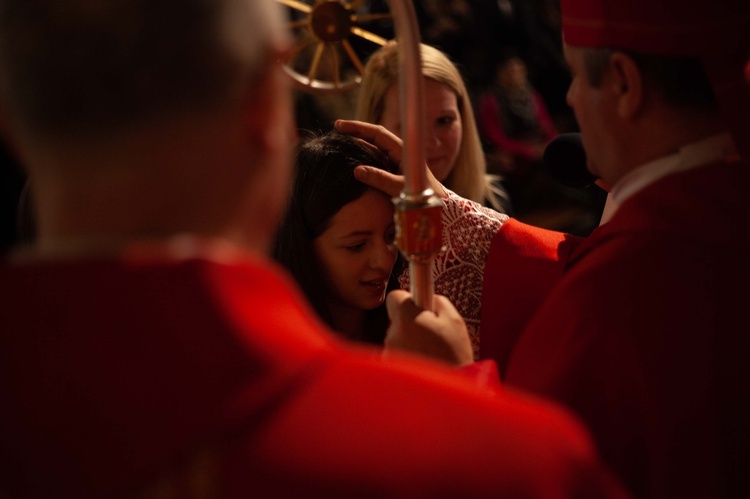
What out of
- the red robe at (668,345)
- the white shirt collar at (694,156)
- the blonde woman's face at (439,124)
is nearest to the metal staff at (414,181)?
the red robe at (668,345)

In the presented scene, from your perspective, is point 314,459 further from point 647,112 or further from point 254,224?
point 647,112

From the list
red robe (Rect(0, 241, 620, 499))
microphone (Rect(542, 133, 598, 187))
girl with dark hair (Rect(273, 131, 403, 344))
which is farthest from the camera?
girl with dark hair (Rect(273, 131, 403, 344))

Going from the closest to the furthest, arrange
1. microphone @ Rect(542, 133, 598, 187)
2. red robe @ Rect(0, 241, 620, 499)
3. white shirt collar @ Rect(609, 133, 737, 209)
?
red robe @ Rect(0, 241, 620, 499), white shirt collar @ Rect(609, 133, 737, 209), microphone @ Rect(542, 133, 598, 187)

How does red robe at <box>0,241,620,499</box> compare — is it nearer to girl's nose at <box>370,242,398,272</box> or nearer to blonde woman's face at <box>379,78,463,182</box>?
girl's nose at <box>370,242,398,272</box>

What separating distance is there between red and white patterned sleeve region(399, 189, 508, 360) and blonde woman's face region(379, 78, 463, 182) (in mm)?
923

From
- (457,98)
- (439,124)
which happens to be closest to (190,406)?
(439,124)

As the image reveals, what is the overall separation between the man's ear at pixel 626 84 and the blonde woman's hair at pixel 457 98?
1.67 meters

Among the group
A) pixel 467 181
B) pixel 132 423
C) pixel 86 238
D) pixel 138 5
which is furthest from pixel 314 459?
pixel 467 181

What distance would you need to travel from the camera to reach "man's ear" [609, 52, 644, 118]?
4.23 feet

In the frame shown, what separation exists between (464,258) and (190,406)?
135 cm

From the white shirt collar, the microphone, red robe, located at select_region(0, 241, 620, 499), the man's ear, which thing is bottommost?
red robe, located at select_region(0, 241, 620, 499)

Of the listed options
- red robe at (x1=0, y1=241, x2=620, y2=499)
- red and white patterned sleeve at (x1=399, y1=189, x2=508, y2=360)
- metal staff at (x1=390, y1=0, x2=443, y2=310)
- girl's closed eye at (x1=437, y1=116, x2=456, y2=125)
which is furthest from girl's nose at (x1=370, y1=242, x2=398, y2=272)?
red robe at (x1=0, y1=241, x2=620, y2=499)

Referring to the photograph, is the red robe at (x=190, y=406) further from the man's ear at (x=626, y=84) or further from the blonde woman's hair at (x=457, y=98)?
the blonde woman's hair at (x=457, y=98)

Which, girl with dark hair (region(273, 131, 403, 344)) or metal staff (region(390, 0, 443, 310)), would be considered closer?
metal staff (region(390, 0, 443, 310))
